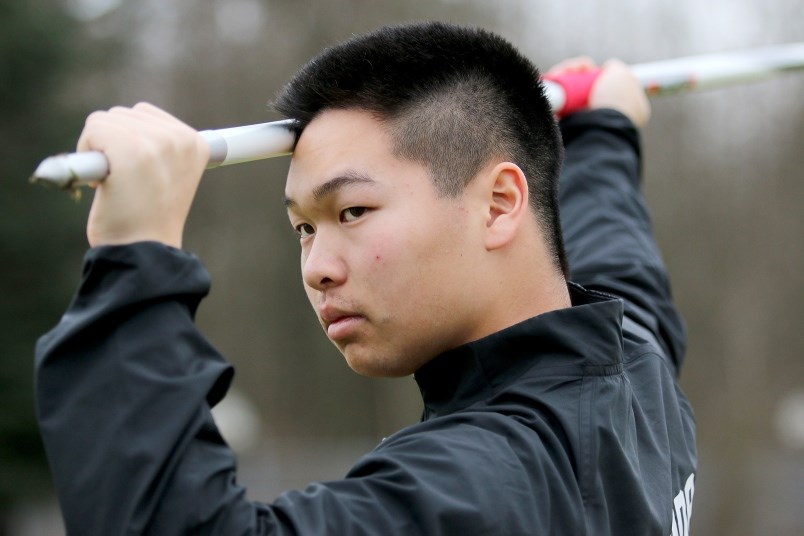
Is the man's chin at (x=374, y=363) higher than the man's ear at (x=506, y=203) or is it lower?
lower

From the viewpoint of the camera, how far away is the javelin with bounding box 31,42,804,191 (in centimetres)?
172

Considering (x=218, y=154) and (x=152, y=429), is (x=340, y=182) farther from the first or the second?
(x=152, y=429)

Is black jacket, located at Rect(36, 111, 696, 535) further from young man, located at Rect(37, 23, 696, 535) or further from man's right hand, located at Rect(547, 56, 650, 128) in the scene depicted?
man's right hand, located at Rect(547, 56, 650, 128)

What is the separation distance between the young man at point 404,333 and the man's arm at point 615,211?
0.40 m

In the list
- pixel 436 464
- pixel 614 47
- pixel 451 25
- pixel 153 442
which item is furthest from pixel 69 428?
pixel 614 47

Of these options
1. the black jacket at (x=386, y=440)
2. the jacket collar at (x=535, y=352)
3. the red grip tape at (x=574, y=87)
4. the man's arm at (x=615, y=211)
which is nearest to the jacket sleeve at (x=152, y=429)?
the black jacket at (x=386, y=440)

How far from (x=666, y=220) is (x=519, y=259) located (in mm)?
14879

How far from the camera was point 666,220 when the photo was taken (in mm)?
16750

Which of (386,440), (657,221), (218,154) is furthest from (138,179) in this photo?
(657,221)

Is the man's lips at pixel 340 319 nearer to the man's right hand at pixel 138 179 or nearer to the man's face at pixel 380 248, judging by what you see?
the man's face at pixel 380 248

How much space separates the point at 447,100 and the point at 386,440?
715mm

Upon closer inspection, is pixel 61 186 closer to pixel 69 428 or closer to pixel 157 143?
pixel 157 143

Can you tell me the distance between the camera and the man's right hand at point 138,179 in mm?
1775

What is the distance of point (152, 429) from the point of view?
A: 172 centimetres
